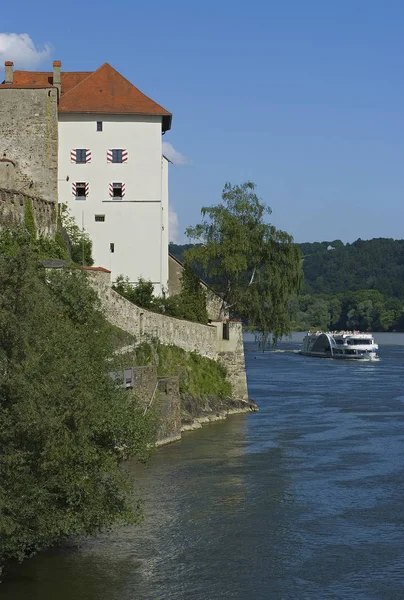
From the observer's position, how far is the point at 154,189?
40438 mm

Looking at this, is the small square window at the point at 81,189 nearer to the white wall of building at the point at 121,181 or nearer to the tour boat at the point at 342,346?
the white wall of building at the point at 121,181

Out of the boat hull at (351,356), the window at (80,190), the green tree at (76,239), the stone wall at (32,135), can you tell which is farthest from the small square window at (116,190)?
the boat hull at (351,356)

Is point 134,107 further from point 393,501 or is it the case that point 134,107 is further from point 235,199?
point 393,501

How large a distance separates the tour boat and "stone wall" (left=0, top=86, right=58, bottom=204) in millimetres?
49060

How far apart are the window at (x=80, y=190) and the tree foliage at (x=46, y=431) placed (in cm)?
2364

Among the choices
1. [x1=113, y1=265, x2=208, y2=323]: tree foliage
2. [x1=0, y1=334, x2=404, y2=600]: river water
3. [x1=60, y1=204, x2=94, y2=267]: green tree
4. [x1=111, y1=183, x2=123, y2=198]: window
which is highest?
[x1=111, y1=183, x2=123, y2=198]: window

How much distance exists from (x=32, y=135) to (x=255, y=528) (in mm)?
23805

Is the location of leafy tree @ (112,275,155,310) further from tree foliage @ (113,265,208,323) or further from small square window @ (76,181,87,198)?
small square window @ (76,181,87,198)

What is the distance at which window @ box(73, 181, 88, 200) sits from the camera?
40.5m

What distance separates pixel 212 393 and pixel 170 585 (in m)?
21.0

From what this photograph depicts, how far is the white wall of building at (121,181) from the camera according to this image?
132ft

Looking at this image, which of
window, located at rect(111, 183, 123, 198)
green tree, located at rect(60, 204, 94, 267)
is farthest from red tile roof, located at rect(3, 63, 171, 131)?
green tree, located at rect(60, 204, 94, 267)

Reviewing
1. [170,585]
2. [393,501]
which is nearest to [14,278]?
[170,585]

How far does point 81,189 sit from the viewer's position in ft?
133
